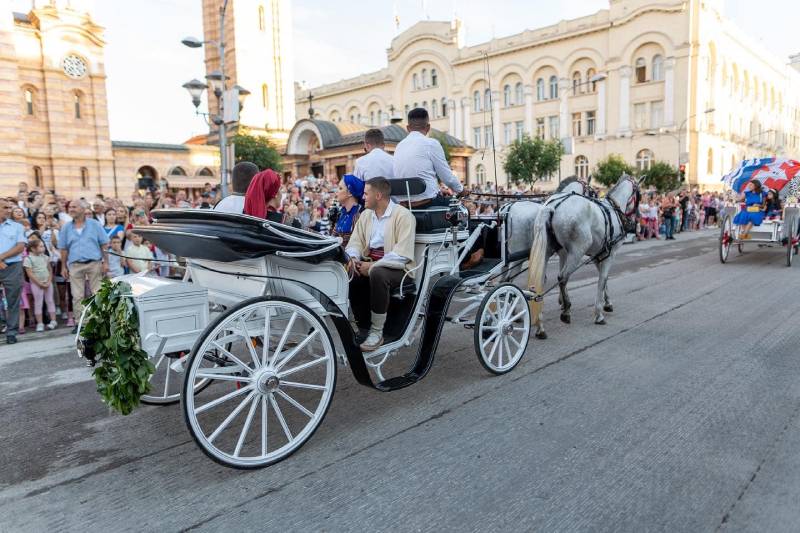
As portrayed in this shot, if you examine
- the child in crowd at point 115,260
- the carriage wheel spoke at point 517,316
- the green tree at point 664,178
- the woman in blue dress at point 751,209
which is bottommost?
the carriage wheel spoke at point 517,316

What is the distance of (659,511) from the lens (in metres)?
3.05

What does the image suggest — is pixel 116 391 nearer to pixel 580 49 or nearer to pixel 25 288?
pixel 25 288

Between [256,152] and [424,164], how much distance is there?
29.5 metres

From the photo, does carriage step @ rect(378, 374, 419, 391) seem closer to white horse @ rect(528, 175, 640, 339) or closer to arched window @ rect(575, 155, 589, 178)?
white horse @ rect(528, 175, 640, 339)

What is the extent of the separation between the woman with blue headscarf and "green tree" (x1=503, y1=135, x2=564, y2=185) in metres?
37.7

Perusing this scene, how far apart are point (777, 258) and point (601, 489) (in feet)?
42.9

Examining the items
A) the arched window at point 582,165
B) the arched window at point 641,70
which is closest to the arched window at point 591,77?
the arched window at point 641,70

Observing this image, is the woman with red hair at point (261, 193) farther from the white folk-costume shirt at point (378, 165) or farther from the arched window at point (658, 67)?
the arched window at point (658, 67)

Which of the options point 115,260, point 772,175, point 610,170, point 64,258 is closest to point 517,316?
point 115,260

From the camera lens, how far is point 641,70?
47.6 meters

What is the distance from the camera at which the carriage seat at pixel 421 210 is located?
5.05 meters

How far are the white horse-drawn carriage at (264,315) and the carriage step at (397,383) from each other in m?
0.01

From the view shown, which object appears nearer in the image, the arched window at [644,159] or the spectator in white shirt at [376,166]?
the spectator in white shirt at [376,166]

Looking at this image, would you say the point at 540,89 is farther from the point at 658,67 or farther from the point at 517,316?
the point at 517,316
